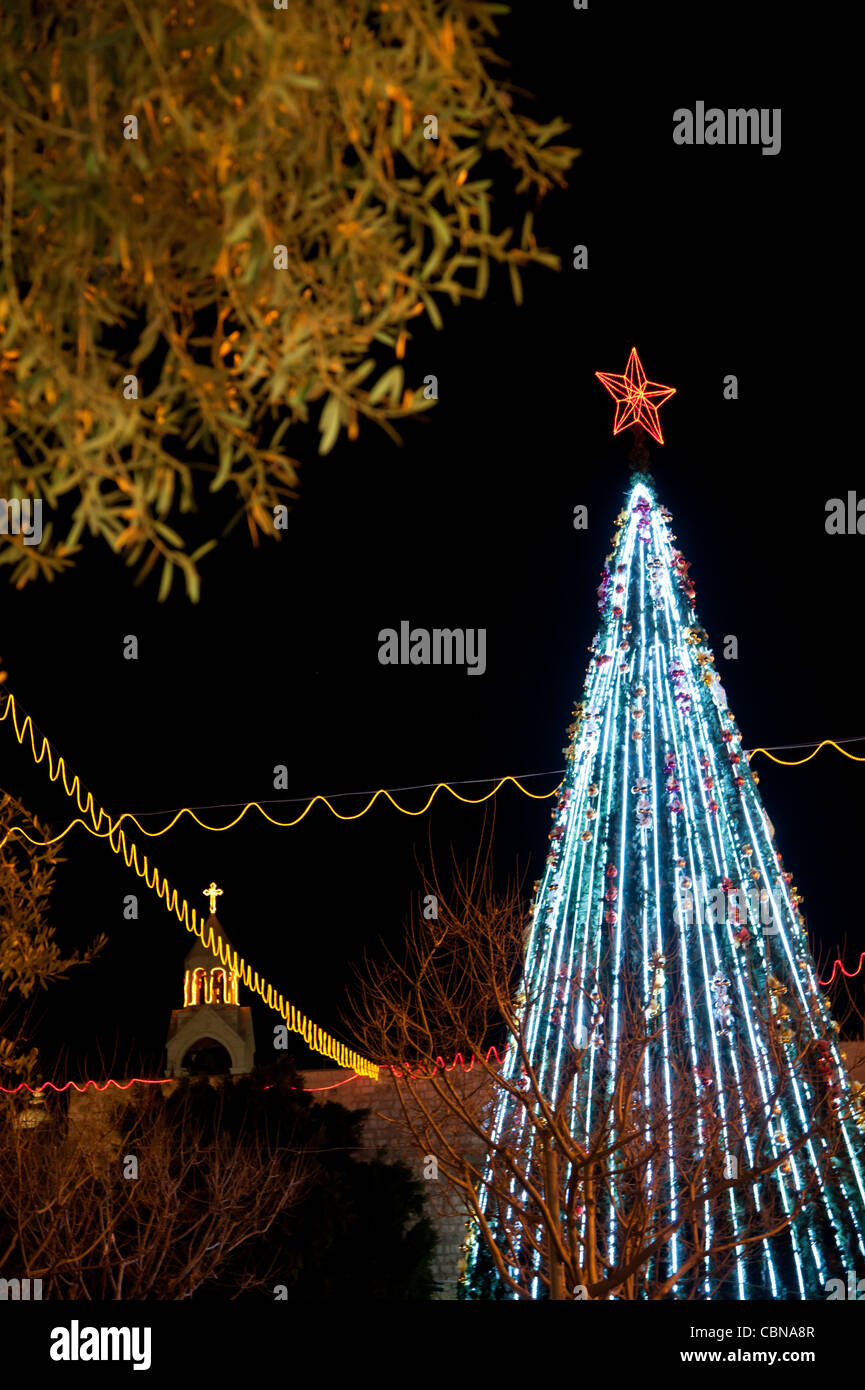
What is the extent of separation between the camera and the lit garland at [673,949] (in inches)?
475

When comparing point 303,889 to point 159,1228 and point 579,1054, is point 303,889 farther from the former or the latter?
point 579,1054

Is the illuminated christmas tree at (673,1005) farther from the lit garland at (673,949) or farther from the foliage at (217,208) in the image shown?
the foliage at (217,208)

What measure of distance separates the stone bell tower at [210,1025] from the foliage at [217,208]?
938 inches

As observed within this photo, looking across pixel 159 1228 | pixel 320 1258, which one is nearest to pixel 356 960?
pixel 320 1258

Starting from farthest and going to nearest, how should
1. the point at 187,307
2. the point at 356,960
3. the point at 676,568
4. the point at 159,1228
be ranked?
the point at 356,960 < the point at 159,1228 < the point at 676,568 < the point at 187,307

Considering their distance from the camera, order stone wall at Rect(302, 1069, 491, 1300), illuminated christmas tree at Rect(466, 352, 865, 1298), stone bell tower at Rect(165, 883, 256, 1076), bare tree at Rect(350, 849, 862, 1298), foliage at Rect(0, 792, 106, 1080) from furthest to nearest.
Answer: stone bell tower at Rect(165, 883, 256, 1076)
stone wall at Rect(302, 1069, 491, 1300)
foliage at Rect(0, 792, 106, 1080)
illuminated christmas tree at Rect(466, 352, 865, 1298)
bare tree at Rect(350, 849, 862, 1298)

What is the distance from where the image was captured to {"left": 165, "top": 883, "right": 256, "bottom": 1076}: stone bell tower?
27.2m

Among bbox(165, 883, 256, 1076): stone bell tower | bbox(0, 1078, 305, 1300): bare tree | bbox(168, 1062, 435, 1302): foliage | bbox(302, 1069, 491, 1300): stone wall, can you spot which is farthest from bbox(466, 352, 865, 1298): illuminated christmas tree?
bbox(165, 883, 256, 1076): stone bell tower

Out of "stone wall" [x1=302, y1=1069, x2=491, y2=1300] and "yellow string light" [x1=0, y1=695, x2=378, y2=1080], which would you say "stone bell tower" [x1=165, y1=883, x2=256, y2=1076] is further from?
"stone wall" [x1=302, y1=1069, x2=491, y2=1300]

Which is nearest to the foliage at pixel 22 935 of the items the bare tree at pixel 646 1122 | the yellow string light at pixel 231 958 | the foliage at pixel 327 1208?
the yellow string light at pixel 231 958

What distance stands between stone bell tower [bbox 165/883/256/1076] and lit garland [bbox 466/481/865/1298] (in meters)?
14.4

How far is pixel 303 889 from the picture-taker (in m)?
29.0

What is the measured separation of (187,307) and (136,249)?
0.24 meters
